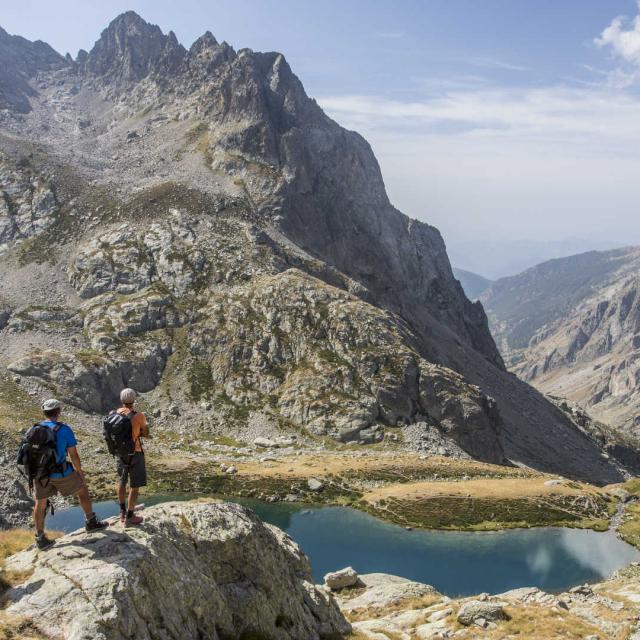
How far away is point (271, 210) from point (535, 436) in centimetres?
10449

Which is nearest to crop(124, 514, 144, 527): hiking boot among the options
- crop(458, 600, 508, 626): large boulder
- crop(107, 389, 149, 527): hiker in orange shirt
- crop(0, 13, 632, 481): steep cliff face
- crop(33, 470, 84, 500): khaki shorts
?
crop(107, 389, 149, 527): hiker in orange shirt

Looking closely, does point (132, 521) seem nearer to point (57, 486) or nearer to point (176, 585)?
point (176, 585)

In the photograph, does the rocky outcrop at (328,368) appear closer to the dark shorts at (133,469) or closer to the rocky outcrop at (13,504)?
the rocky outcrop at (13,504)

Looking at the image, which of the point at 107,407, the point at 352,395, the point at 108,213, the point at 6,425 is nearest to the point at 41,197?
the point at 108,213

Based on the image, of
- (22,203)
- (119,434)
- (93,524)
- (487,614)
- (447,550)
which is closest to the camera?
(93,524)

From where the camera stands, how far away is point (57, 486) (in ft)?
58.4

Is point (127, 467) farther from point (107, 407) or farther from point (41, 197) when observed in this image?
point (41, 197)

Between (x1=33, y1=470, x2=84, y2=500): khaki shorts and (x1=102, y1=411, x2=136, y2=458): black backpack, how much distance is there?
1403 millimetres

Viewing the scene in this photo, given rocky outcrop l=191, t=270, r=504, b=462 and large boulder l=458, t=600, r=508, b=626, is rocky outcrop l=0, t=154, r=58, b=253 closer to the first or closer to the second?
rocky outcrop l=191, t=270, r=504, b=462

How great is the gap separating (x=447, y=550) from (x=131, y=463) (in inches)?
2252

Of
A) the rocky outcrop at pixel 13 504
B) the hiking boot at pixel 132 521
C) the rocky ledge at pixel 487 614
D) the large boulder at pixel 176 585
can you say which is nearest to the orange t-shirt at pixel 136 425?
the hiking boot at pixel 132 521

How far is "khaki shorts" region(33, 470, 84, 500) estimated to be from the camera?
17.6m

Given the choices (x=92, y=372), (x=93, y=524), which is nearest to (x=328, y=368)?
(x=92, y=372)

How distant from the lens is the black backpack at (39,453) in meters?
17.3
